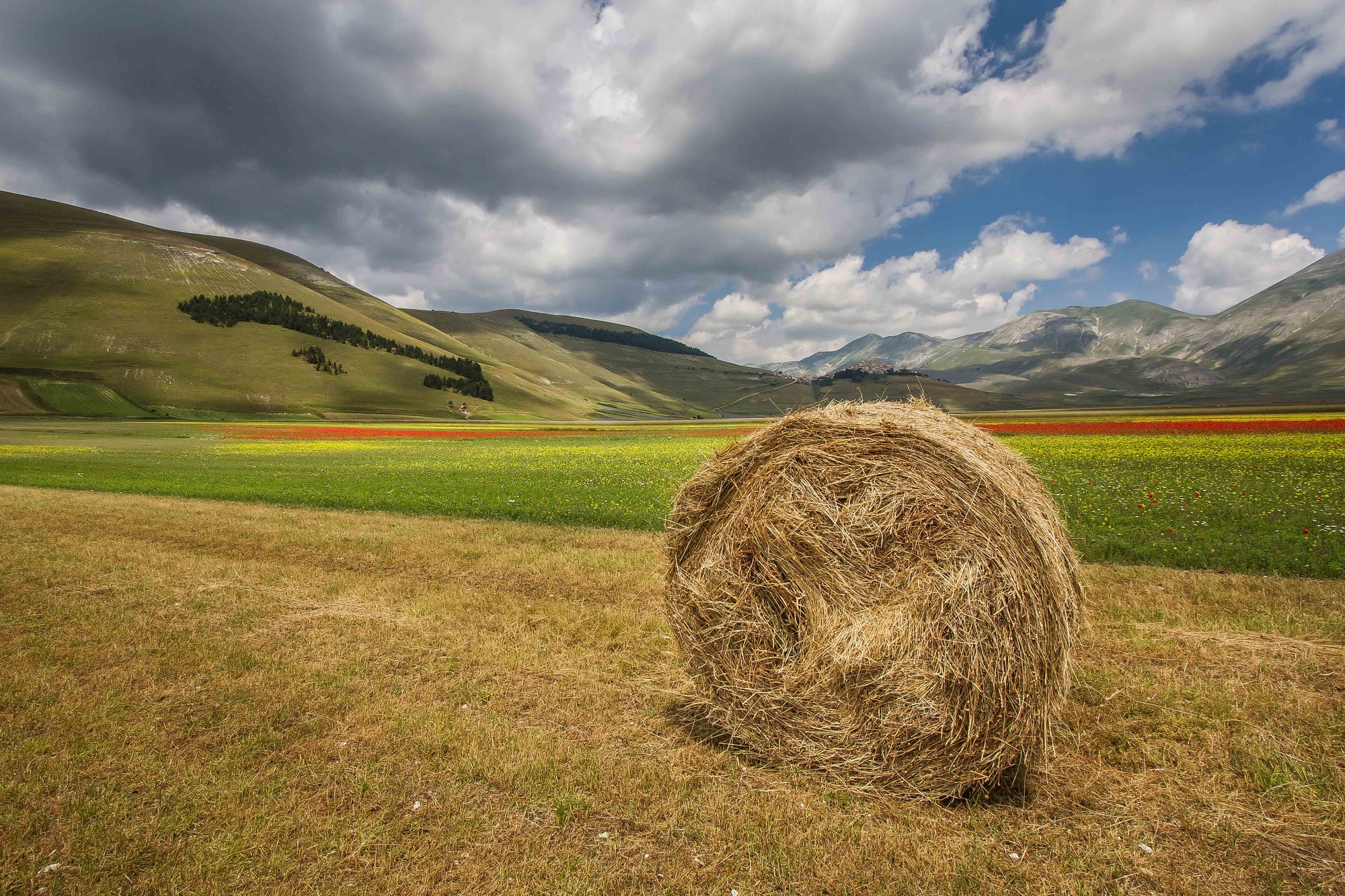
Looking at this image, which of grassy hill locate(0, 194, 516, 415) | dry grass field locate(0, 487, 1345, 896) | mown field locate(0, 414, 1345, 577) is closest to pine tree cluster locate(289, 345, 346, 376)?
grassy hill locate(0, 194, 516, 415)

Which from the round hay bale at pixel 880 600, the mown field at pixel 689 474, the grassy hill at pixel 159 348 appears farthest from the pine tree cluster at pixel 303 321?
the round hay bale at pixel 880 600

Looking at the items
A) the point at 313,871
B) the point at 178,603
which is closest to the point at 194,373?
the point at 178,603

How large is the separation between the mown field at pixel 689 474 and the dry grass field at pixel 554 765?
9.71 ft

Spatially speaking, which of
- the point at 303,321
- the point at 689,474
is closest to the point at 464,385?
the point at 303,321

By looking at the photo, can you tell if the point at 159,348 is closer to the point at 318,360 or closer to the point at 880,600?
the point at 318,360

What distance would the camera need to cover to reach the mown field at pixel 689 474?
11258 millimetres

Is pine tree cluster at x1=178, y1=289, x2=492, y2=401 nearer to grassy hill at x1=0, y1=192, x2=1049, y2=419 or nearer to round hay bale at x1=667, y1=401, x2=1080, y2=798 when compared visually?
grassy hill at x1=0, y1=192, x2=1049, y2=419

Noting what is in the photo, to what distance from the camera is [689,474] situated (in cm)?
2414

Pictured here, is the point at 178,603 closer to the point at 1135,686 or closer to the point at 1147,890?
the point at 1147,890

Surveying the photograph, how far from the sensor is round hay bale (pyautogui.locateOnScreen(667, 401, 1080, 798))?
4543mm

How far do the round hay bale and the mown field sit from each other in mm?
1432

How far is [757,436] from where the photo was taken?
5.74 meters

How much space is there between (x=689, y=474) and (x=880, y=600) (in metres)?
19.2

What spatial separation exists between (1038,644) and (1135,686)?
235 cm
